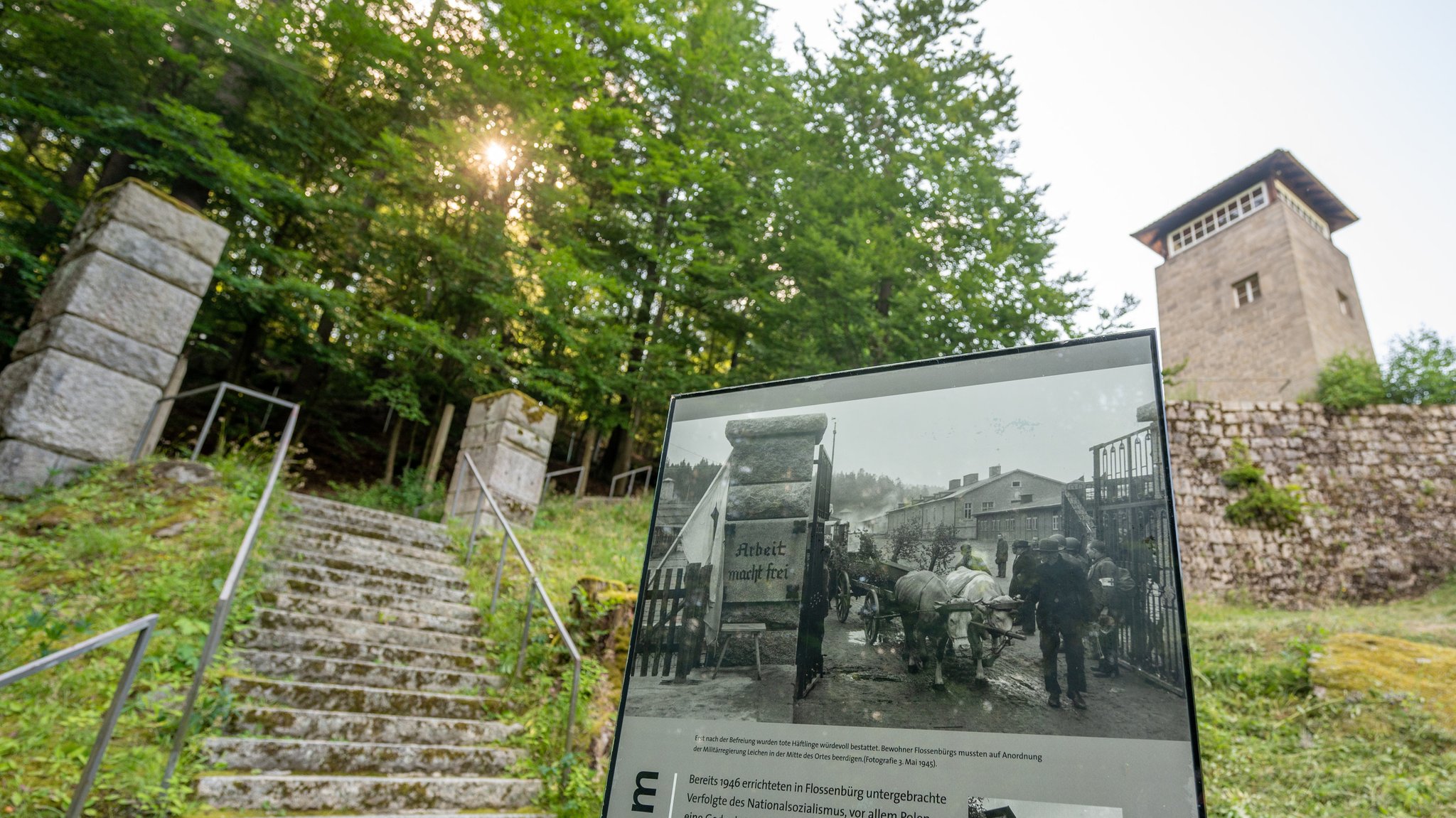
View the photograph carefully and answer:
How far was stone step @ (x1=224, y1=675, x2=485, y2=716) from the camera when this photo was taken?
12.3 feet

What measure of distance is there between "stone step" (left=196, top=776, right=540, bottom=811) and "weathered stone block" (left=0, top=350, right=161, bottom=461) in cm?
400

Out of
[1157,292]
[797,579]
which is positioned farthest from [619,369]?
[1157,292]

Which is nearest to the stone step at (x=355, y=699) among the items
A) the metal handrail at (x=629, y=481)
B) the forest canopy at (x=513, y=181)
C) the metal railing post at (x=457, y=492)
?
the metal railing post at (x=457, y=492)

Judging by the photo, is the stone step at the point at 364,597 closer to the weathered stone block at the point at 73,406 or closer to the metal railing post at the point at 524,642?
the metal railing post at the point at 524,642

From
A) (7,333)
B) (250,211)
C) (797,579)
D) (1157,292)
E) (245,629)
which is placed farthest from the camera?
(1157,292)

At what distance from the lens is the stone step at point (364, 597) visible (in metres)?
4.79

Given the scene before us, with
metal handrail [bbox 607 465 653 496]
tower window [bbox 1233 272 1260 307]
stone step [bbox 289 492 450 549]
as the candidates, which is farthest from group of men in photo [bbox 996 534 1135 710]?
tower window [bbox 1233 272 1260 307]

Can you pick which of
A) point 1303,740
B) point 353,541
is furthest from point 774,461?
point 353,541

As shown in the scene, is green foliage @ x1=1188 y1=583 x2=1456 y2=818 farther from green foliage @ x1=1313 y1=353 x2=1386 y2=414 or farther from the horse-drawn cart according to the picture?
green foliage @ x1=1313 y1=353 x2=1386 y2=414

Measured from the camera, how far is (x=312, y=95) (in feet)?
28.7

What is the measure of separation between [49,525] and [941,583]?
242 inches

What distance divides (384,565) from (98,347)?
2976 mm

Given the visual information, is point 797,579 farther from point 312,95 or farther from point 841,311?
point 312,95

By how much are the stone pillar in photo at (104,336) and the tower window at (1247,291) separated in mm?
17160
